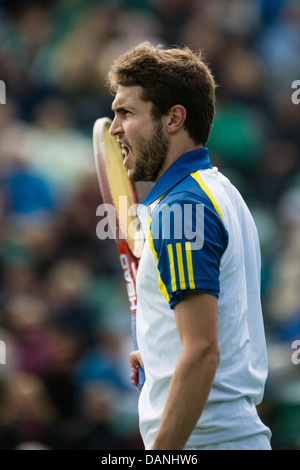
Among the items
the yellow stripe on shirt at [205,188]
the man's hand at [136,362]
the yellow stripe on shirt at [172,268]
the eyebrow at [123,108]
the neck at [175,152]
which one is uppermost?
the eyebrow at [123,108]

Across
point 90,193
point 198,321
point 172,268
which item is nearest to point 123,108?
point 172,268

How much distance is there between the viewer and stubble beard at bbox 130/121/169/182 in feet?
6.75

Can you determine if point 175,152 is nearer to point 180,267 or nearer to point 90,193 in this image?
point 180,267

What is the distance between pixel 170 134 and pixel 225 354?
24.3 inches

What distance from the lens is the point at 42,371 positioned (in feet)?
14.4

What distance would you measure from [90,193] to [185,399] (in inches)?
126

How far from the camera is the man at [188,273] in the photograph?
1.76m

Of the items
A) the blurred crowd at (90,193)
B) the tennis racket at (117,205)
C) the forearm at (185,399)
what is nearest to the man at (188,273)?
the forearm at (185,399)

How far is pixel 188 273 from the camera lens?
70.0 inches

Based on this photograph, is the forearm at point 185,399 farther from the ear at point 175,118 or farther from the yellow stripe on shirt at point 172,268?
the ear at point 175,118

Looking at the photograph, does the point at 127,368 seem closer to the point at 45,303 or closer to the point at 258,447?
the point at 45,303

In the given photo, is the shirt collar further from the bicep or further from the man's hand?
the man's hand

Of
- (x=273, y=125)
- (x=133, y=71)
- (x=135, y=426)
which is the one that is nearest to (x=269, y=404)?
(x=135, y=426)

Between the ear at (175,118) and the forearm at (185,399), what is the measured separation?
65 cm
